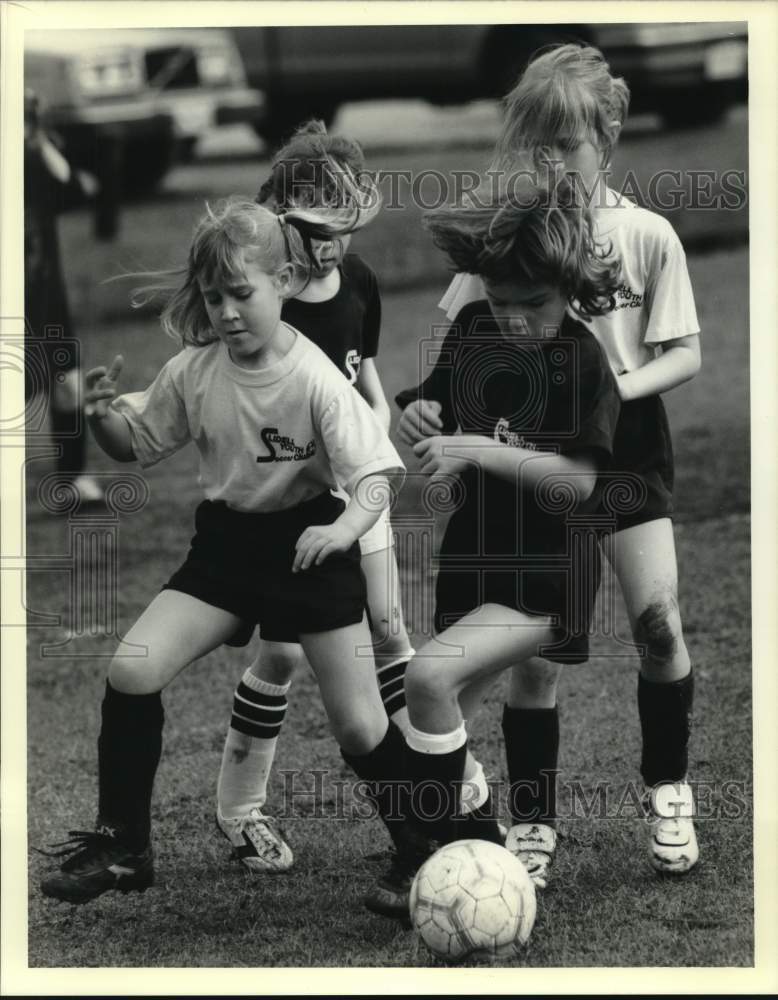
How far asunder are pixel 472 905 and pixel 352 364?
4.60ft

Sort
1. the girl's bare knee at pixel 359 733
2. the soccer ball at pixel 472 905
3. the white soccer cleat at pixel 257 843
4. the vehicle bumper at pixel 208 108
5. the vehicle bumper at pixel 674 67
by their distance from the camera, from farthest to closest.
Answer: the vehicle bumper at pixel 208 108 → the vehicle bumper at pixel 674 67 → the white soccer cleat at pixel 257 843 → the girl's bare knee at pixel 359 733 → the soccer ball at pixel 472 905

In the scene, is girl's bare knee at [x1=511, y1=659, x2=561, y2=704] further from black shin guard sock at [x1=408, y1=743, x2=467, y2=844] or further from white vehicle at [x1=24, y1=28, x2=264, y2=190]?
white vehicle at [x1=24, y1=28, x2=264, y2=190]

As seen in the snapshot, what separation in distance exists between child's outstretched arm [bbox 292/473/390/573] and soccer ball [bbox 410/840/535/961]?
720mm

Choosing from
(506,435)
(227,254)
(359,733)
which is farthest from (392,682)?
(227,254)

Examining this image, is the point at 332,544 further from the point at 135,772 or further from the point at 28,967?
the point at 28,967

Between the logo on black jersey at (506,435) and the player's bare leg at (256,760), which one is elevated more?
the logo on black jersey at (506,435)

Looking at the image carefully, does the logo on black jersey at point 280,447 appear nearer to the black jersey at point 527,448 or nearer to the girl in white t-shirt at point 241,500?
the girl in white t-shirt at point 241,500

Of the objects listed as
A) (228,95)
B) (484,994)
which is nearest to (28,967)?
(484,994)

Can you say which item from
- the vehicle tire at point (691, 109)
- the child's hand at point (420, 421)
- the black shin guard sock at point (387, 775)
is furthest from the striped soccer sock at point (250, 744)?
the vehicle tire at point (691, 109)

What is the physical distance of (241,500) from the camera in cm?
345

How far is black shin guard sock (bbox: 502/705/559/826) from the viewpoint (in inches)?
150

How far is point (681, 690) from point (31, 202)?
4765 millimetres

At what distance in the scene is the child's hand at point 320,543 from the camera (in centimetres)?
330

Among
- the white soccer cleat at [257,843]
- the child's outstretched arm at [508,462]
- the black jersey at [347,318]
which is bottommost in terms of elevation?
the white soccer cleat at [257,843]
